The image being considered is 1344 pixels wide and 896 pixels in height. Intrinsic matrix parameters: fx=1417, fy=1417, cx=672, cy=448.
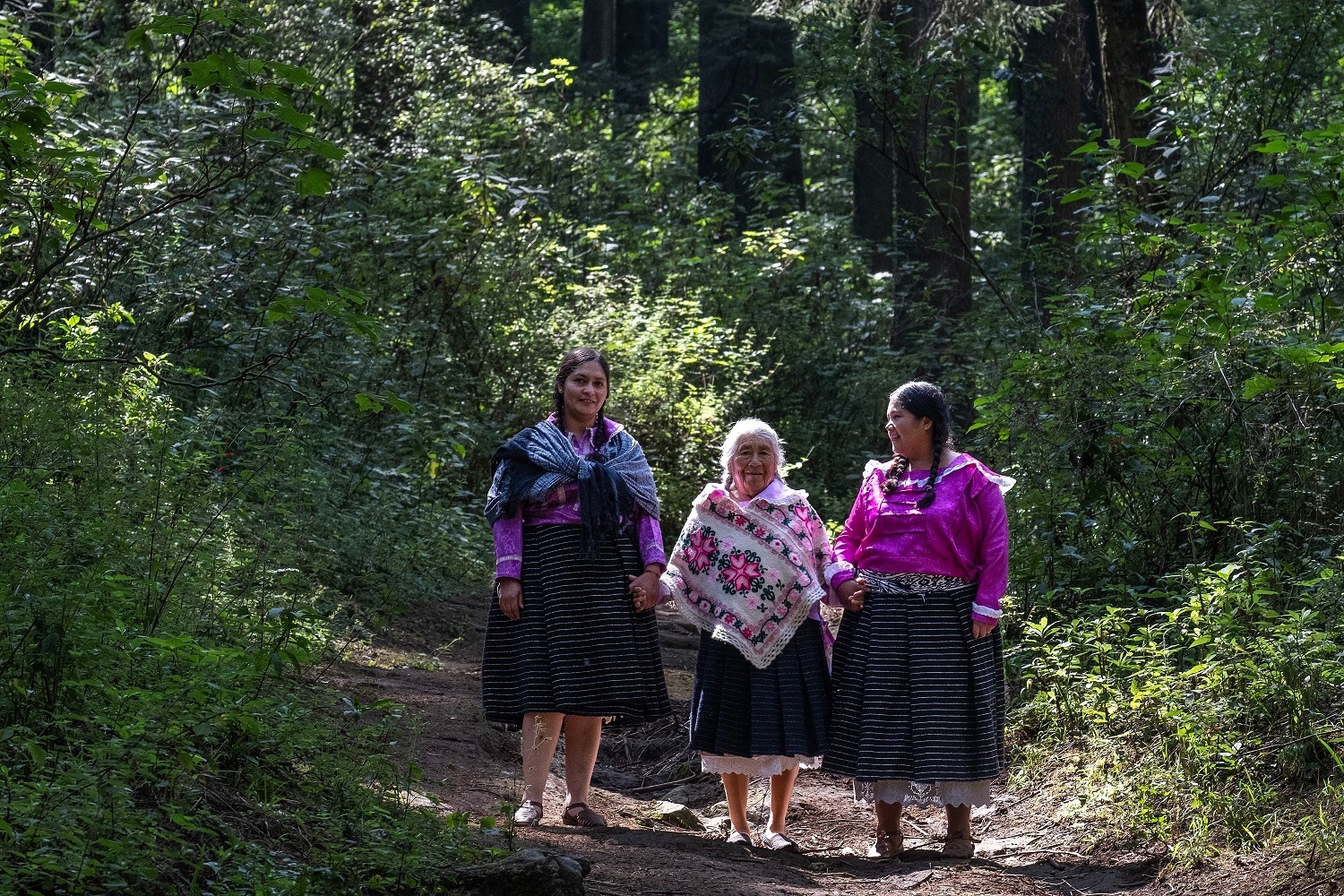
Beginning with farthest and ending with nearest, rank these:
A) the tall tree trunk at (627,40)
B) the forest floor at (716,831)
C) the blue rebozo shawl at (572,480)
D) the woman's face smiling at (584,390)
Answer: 1. the tall tree trunk at (627,40)
2. the woman's face smiling at (584,390)
3. the blue rebozo shawl at (572,480)
4. the forest floor at (716,831)

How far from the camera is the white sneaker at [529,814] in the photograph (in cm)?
568

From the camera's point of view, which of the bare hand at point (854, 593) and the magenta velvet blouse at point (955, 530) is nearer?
the magenta velvet blouse at point (955, 530)

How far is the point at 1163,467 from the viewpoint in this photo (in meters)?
8.05

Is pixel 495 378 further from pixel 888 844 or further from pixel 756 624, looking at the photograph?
pixel 888 844

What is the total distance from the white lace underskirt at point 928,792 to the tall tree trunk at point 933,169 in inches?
263

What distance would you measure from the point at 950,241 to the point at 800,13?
3.21m

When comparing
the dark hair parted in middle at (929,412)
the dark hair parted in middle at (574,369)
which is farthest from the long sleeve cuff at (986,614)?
the dark hair parted in middle at (574,369)

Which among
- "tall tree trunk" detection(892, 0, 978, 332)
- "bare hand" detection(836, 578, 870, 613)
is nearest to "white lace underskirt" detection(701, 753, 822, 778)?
"bare hand" detection(836, 578, 870, 613)

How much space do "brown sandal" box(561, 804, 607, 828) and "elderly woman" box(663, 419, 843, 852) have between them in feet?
1.72

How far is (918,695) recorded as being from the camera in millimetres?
5891

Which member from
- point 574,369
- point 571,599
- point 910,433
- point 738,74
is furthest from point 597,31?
point 571,599

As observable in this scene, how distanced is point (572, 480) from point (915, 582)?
151 cm

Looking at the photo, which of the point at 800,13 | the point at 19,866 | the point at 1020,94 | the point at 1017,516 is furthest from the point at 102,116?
the point at 1020,94

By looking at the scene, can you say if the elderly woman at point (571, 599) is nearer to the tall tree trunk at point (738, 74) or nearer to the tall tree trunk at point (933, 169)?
the tall tree trunk at point (933, 169)
